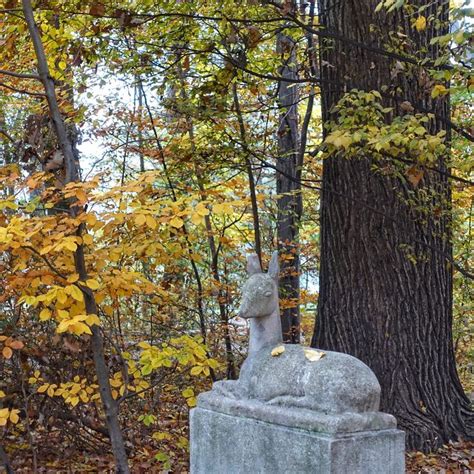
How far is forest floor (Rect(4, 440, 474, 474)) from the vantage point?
6.38 m

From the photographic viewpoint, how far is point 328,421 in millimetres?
4086

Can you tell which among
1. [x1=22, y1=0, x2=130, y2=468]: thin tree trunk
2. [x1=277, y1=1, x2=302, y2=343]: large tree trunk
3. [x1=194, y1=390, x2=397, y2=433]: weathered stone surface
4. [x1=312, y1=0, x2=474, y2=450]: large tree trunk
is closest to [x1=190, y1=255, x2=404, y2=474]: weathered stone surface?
[x1=194, y1=390, x2=397, y2=433]: weathered stone surface

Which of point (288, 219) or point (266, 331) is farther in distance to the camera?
point (288, 219)

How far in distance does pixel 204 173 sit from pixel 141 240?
7.17 feet

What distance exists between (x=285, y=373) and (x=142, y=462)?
3.29 metres

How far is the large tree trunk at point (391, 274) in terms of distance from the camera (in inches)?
272

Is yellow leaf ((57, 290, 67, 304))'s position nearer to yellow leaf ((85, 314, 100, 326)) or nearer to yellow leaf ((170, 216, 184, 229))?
yellow leaf ((85, 314, 100, 326))

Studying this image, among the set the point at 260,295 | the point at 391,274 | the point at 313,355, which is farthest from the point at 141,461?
the point at 313,355

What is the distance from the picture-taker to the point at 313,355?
4.45 metres

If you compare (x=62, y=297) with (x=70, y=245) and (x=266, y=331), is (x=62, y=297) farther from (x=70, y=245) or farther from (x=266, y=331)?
(x=266, y=331)

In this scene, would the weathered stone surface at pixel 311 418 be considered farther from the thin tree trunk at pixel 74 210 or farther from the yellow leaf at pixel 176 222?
the yellow leaf at pixel 176 222

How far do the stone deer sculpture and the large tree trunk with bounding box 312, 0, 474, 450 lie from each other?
2318mm

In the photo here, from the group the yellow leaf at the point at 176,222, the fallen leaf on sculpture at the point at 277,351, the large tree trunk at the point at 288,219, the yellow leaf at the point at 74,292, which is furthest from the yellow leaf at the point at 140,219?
the large tree trunk at the point at 288,219

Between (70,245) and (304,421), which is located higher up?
(70,245)
